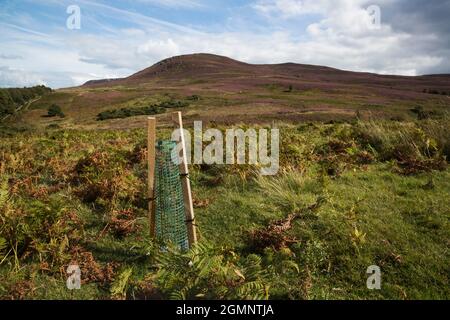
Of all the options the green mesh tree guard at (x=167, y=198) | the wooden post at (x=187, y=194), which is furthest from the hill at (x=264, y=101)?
the wooden post at (x=187, y=194)

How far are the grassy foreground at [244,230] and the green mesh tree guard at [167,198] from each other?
423 millimetres

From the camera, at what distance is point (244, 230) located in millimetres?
5992

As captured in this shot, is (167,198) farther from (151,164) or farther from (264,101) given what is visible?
(264,101)

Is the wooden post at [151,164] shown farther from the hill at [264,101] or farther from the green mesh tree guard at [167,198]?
the hill at [264,101]

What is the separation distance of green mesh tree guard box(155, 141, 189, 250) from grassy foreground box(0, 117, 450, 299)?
42 cm

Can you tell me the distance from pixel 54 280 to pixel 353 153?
7.51 meters

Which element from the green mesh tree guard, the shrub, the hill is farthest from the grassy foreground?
the hill

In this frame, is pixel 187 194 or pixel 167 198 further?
pixel 167 198

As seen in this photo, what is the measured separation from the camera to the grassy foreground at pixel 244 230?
450cm

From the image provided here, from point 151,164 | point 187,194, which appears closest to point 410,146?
point 187,194

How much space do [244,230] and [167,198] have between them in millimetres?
1280

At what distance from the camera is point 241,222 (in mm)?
6328

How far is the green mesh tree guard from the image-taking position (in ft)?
18.6

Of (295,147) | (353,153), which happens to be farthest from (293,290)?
(353,153)
